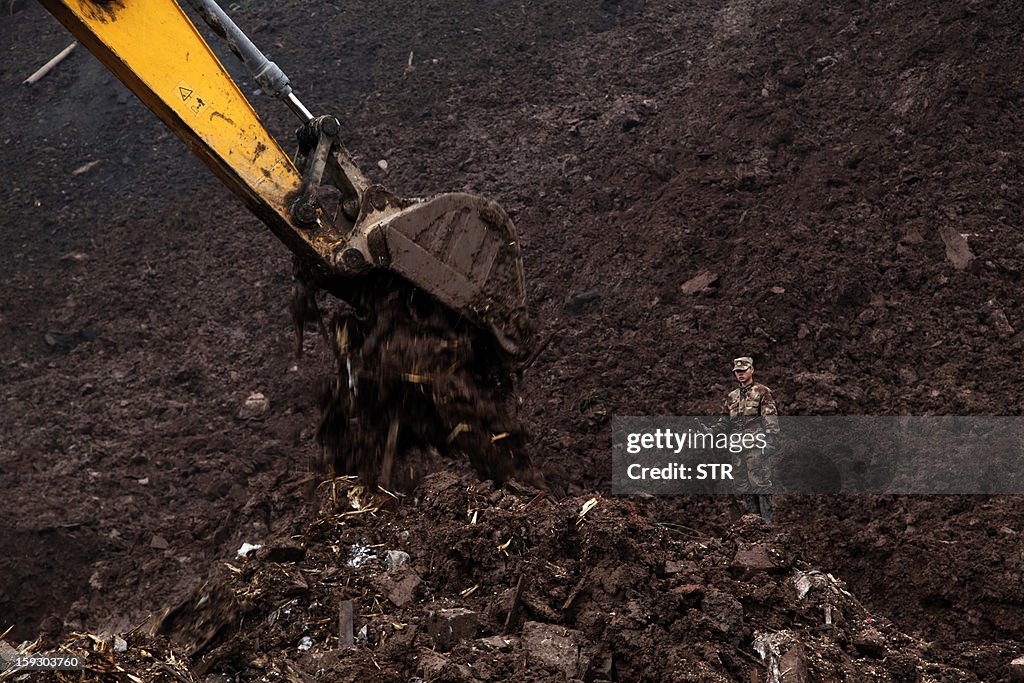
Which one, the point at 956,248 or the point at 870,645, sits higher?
the point at 956,248

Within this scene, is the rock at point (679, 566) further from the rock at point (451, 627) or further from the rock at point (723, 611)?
the rock at point (451, 627)

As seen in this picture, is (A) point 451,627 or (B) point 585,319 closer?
(A) point 451,627

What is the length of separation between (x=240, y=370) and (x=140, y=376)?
0.98m

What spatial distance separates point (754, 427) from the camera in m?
6.27

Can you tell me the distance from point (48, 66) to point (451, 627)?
13667mm

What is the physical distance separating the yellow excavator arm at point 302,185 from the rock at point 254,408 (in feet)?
14.2

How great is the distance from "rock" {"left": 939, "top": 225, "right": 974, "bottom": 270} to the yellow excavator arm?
4342 millimetres

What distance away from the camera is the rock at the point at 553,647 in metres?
3.62

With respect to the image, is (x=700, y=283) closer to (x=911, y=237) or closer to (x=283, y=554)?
(x=911, y=237)

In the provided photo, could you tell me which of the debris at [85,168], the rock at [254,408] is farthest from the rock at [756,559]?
the debris at [85,168]

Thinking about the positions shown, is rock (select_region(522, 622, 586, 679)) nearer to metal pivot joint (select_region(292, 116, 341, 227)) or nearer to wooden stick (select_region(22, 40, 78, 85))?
metal pivot joint (select_region(292, 116, 341, 227))

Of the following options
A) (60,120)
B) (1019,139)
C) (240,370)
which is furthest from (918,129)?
(60,120)

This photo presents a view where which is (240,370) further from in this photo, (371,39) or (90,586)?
(371,39)

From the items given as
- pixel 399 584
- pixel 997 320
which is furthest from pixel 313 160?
pixel 997 320
